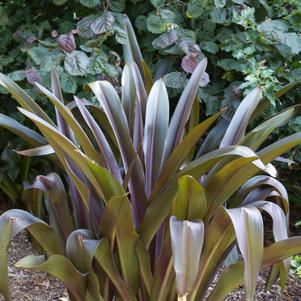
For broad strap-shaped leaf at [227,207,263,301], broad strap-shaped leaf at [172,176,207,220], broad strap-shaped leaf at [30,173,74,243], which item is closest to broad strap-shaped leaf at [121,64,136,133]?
broad strap-shaped leaf at [30,173,74,243]

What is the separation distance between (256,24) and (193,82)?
62 cm

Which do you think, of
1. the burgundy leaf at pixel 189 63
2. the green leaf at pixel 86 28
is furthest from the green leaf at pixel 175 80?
the green leaf at pixel 86 28

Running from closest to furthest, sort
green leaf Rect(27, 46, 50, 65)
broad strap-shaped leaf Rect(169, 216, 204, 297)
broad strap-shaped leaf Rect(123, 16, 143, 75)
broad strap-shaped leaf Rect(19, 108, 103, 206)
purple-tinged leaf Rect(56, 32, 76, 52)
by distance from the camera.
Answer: broad strap-shaped leaf Rect(169, 216, 204, 297), broad strap-shaped leaf Rect(19, 108, 103, 206), purple-tinged leaf Rect(56, 32, 76, 52), green leaf Rect(27, 46, 50, 65), broad strap-shaped leaf Rect(123, 16, 143, 75)

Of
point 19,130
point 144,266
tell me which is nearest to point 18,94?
point 19,130

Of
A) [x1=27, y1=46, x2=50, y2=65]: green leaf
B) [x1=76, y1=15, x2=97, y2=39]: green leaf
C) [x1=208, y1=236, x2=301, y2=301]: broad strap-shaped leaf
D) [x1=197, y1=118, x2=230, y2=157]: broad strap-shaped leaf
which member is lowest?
[x1=208, y1=236, x2=301, y2=301]: broad strap-shaped leaf

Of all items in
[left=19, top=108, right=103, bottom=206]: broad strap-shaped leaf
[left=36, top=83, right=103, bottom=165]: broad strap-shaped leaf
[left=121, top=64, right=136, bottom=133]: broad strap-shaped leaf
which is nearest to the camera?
[left=19, top=108, right=103, bottom=206]: broad strap-shaped leaf

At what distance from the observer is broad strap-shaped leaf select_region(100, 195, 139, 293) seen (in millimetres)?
1625

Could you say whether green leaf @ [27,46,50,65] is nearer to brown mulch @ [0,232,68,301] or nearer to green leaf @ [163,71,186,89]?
green leaf @ [163,71,186,89]

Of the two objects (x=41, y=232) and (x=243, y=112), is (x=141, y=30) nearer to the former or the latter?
(x=243, y=112)

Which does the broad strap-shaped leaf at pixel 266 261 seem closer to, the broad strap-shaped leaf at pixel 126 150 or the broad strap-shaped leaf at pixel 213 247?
the broad strap-shaped leaf at pixel 213 247

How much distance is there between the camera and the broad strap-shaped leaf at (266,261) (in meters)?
1.72

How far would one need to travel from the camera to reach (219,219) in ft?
5.54

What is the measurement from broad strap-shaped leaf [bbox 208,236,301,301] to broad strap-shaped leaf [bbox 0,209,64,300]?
539mm

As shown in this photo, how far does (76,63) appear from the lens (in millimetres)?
2260
